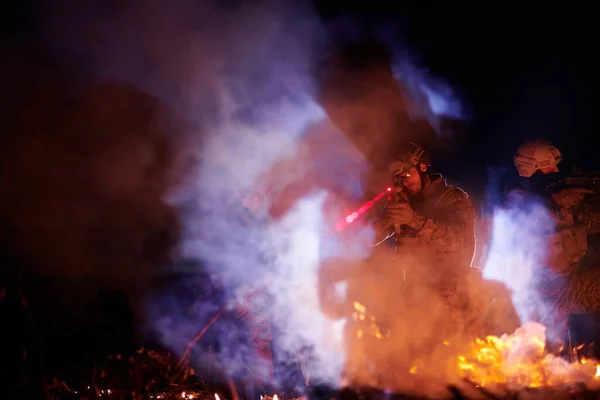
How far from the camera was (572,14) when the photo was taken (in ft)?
23.6

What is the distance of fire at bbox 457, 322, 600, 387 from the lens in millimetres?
5297

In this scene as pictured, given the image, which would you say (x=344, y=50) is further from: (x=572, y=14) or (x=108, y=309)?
(x=108, y=309)

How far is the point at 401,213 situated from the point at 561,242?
6.72ft

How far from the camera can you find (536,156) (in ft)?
20.2

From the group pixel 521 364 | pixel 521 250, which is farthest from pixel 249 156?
pixel 521 364

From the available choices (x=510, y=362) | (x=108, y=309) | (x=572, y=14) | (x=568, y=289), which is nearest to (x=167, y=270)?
(x=108, y=309)

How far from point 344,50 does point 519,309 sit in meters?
4.25

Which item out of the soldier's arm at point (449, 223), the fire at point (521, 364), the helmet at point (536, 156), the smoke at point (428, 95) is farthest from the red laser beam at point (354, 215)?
the fire at point (521, 364)

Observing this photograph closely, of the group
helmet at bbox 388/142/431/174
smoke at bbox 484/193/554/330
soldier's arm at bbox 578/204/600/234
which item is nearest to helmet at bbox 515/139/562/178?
smoke at bbox 484/193/554/330

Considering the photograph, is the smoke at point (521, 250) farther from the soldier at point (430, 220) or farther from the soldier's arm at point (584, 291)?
the soldier at point (430, 220)

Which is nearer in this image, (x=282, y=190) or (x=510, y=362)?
(x=510, y=362)

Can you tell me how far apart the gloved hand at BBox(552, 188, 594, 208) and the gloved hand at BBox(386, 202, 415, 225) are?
1922 mm

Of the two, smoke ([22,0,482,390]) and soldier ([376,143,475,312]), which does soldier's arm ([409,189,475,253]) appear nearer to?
soldier ([376,143,475,312])

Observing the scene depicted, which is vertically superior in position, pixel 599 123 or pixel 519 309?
pixel 599 123
